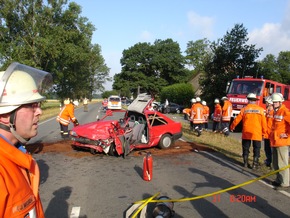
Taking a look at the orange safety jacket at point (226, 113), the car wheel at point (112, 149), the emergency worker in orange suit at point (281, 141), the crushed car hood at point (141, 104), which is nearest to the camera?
the emergency worker in orange suit at point (281, 141)

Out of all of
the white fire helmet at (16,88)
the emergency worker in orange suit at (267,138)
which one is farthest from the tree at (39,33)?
the white fire helmet at (16,88)

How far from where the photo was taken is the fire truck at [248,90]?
16.3m

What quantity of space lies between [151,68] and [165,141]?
62.8 m

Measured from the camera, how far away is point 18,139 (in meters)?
1.61

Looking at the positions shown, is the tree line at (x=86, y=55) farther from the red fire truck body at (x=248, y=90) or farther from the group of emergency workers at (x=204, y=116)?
the red fire truck body at (x=248, y=90)

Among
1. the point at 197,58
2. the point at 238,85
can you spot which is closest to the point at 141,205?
the point at 238,85

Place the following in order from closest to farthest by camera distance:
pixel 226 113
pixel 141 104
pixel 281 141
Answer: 1. pixel 281 141
2. pixel 141 104
3. pixel 226 113

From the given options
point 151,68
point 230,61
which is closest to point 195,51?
point 151,68

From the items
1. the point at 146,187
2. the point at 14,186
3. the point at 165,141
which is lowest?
the point at 146,187

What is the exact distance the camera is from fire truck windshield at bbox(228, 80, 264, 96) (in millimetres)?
→ 16422

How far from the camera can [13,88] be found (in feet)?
5.11

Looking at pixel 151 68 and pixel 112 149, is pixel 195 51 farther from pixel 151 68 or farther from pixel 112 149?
pixel 112 149

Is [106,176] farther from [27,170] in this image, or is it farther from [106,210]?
[27,170]

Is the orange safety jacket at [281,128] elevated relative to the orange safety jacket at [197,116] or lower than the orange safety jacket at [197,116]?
elevated
